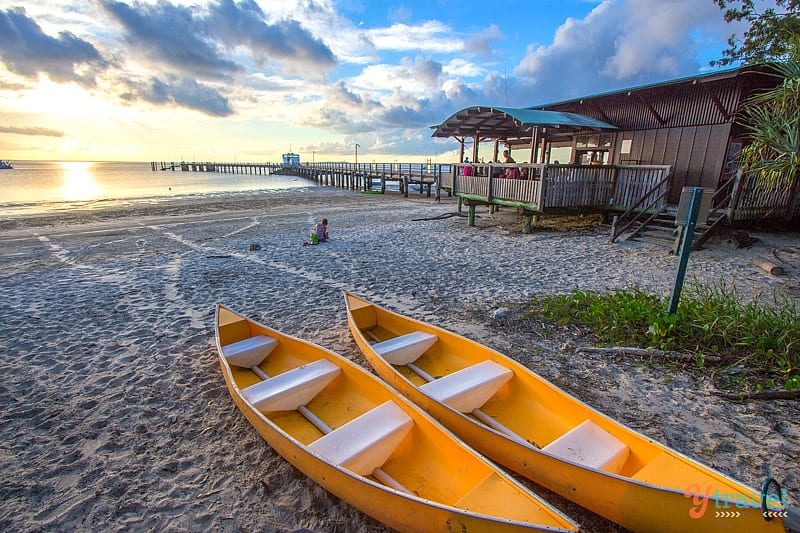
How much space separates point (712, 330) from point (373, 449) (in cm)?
502

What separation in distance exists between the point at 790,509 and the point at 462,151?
17.2 m

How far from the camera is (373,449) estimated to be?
310 cm

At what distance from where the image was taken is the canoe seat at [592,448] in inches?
114

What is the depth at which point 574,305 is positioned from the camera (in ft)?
22.2

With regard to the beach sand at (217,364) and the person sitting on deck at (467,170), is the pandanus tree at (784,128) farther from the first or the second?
the person sitting on deck at (467,170)

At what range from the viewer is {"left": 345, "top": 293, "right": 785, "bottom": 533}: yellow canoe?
2285mm

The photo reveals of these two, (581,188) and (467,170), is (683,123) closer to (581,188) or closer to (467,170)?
(581,188)

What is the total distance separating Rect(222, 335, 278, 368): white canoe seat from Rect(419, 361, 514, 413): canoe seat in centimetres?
242

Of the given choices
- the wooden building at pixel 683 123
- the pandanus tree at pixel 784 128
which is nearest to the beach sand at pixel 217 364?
the pandanus tree at pixel 784 128

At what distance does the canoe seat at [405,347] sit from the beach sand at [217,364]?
57cm

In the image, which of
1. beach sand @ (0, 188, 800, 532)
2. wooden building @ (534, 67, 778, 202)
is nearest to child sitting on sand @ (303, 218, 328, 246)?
beach sand @ (0, 188, 800, 532)

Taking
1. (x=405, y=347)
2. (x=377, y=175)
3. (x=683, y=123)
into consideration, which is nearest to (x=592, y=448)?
(x=405, y=347)

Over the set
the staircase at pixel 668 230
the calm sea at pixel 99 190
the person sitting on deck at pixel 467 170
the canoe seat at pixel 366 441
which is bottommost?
the calm sea at pixel 99 190

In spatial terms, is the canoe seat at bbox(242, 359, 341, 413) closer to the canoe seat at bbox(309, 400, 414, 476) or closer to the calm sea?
the canoe seat at bbox(309, 400, 414, 476)
